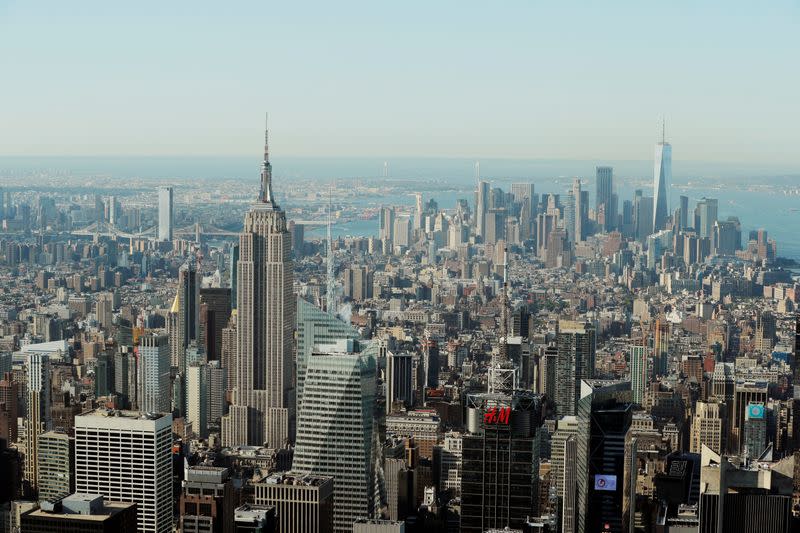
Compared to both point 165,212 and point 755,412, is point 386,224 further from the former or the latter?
point 755,412

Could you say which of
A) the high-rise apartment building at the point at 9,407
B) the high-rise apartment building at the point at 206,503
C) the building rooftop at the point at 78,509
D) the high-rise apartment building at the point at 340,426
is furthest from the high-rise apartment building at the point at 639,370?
the high-rise apartment building at the point at 9,407

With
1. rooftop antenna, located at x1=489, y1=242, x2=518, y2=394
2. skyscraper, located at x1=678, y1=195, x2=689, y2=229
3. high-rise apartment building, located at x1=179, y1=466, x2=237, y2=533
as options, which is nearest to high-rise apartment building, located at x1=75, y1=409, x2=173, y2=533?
high-rise apartment building, located at x1=179, y1=466, x2=237, y2=533

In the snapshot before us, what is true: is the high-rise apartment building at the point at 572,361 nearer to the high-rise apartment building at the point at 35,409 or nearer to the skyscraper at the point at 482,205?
the skyscraper at the point at 482,205

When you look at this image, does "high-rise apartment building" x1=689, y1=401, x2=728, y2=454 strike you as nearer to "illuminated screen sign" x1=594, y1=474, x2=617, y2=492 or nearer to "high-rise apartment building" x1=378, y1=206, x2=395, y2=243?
"illuminated screen sign" x1=594, y1=474, x2=617, y2=492

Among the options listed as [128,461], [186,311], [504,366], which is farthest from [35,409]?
[504,366]

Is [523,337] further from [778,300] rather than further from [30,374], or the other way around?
[30,374]

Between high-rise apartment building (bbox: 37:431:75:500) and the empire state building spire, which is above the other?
the empire state building spire
